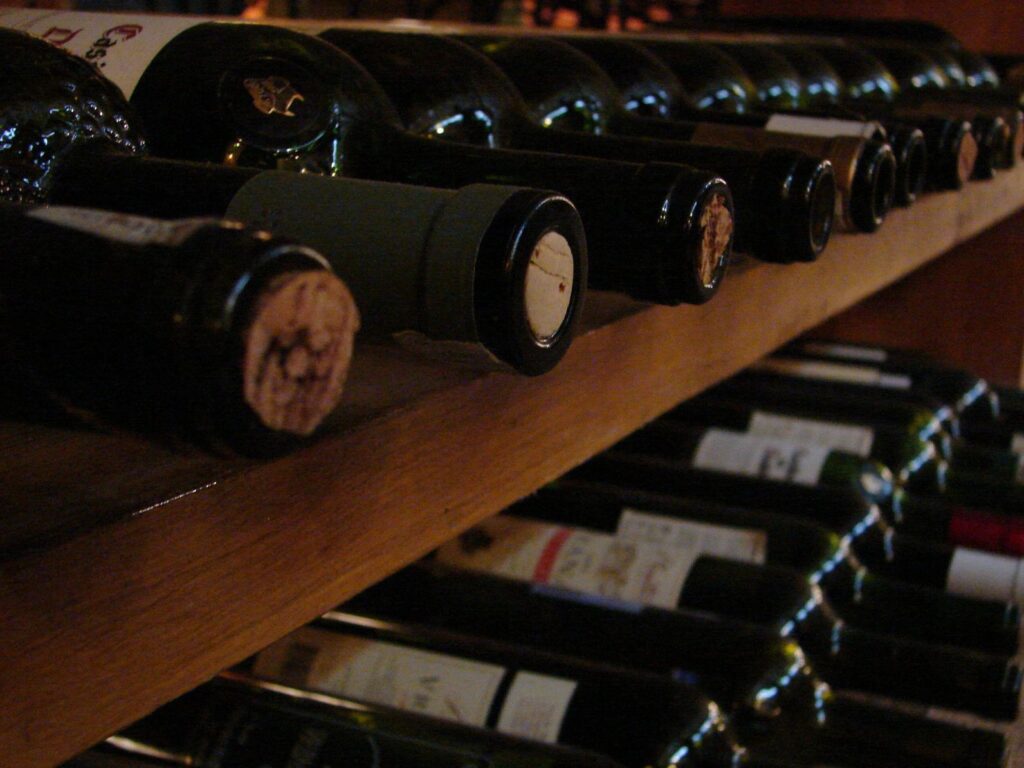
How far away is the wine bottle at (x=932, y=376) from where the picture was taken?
1470 millimetres

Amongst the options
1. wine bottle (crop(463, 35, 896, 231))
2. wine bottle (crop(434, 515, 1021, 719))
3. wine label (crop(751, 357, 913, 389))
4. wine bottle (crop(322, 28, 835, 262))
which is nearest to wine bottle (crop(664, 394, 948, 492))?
wine label (crop(751, 357, 913, 389))

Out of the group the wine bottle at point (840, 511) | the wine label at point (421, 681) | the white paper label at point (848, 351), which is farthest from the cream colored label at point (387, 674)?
the white paper label at point (848, 351)

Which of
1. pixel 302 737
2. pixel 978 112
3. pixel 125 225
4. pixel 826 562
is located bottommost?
pixel 302 737

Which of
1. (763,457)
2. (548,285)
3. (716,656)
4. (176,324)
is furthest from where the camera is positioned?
(763,457)

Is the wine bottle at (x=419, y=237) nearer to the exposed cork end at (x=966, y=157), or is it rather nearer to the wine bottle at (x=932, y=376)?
the exposed cork end at (x=966, y=157)

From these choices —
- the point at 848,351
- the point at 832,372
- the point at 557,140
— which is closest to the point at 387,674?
the point at 557,140

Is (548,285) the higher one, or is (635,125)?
(635,125)

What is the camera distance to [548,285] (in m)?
0.33

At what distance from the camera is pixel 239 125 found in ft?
1.54

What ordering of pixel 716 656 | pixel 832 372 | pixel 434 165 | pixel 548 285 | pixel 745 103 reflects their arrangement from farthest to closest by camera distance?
pixel 832 372 → pixel 745 103 → pixel 716 656 → pixel 434 165 → pixel 548 285

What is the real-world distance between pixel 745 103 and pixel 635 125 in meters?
0.26

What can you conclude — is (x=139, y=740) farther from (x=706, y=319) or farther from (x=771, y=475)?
(x=771, y=475)

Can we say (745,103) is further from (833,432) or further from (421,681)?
(421,681)

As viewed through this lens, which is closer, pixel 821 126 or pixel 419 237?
pixel 419 237
